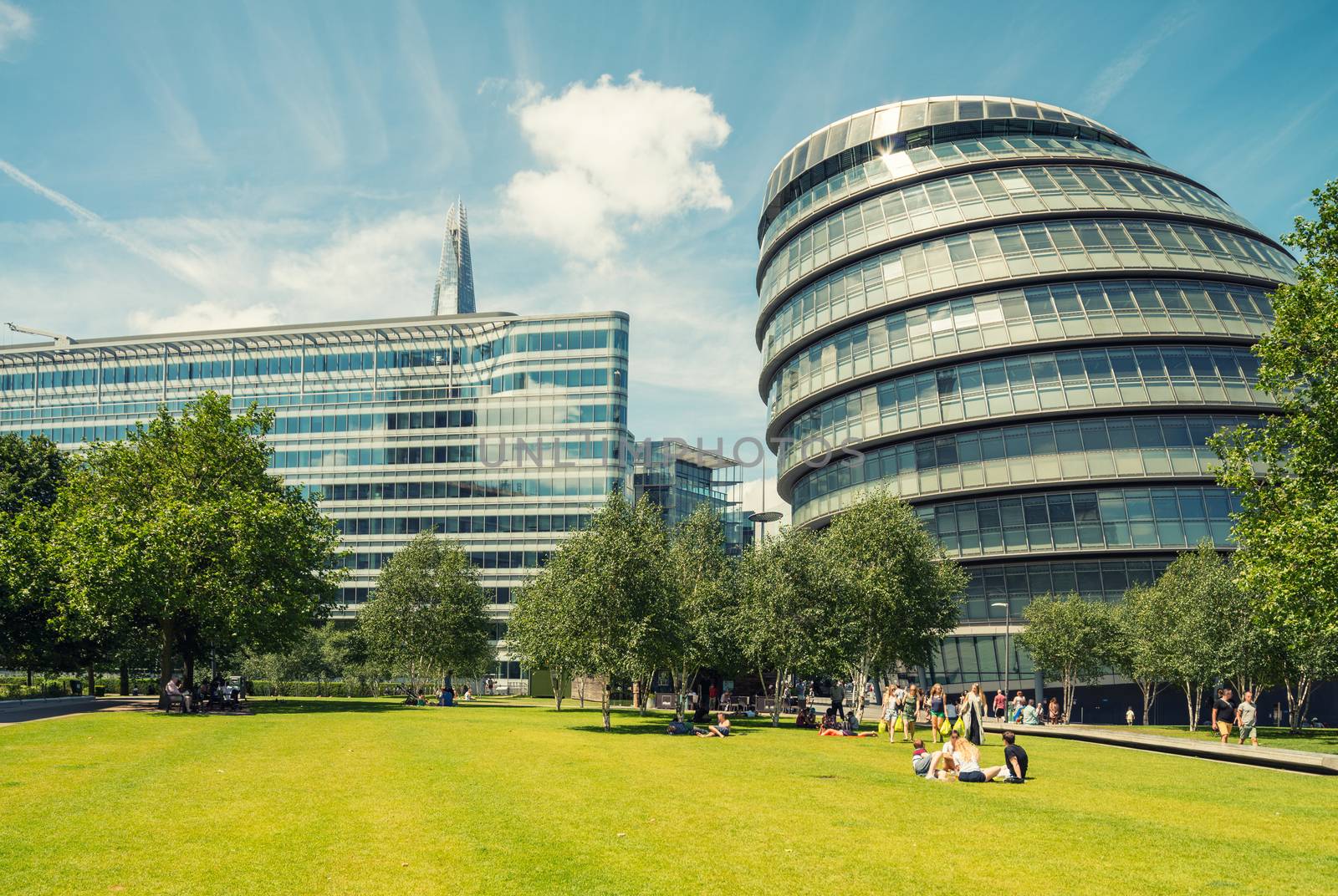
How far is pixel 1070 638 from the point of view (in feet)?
175

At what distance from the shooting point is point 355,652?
8144 centimetres

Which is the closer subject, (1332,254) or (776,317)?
(1332,254)

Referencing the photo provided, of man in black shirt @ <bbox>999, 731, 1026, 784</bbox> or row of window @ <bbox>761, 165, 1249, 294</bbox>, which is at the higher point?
row of window @ <bbox>761, 165, 1249, 294</bbox>

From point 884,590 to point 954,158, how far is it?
3945 cm

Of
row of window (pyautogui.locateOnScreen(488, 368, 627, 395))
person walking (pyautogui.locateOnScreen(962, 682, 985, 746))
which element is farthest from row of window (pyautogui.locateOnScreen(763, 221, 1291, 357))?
person walking (pyautogui.locateOnScreen(962, 682, 985, 746))

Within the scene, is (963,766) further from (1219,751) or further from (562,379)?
(562,379)

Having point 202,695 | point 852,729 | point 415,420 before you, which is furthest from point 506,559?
point 852,729

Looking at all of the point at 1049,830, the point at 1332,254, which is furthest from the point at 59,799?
the point at 1332,254

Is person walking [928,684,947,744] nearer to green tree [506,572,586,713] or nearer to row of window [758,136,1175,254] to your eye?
green tree [506,572,586,713]

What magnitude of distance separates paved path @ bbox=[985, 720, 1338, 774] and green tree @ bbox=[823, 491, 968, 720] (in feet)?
22.3

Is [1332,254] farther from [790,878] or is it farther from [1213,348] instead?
[1213,348]

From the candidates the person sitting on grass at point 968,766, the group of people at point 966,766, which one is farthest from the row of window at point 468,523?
the person sitting on grass at point 968,766

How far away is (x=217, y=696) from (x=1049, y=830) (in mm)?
38211

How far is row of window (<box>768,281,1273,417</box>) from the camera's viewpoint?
60.3 m
